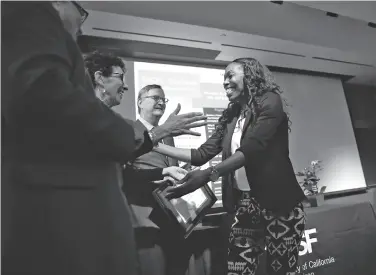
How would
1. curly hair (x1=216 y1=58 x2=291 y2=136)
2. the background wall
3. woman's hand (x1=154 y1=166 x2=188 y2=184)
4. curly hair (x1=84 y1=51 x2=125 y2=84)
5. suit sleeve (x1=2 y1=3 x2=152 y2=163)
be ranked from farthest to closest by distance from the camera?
the background wall → curly hair (x1=216 y1=58 x2=291 y2=136) → woman's hand (x1=154 y1=166 x2=188 y2=184) → curly hair (x1=84 y1=51 x2=125 y2=84) → suit sleeve (x1=2 y1=3 x2=152 y2=163)

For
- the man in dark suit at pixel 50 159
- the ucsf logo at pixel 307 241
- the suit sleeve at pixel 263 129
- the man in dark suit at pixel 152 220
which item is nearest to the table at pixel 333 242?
the ucsf logo at pixel 307 241

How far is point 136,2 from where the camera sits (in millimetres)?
902

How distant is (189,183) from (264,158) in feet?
0.84

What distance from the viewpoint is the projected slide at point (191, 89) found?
89 centimetres

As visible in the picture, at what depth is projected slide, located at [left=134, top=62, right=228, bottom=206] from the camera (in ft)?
2.92

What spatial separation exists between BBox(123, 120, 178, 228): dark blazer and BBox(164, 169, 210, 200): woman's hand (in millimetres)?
48

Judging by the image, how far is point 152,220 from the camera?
0.82 metres

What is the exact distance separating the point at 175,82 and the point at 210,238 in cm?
49

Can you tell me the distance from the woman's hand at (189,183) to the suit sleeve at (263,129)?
149 mm

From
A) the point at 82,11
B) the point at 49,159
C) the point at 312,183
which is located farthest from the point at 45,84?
the point at 312,183

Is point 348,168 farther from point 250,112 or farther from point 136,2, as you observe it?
point 136,2

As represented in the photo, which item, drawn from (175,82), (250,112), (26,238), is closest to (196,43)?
(175,82)

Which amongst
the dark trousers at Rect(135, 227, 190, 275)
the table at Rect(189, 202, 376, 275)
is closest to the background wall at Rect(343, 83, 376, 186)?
the table at Rect(189, 202, 376, 275)

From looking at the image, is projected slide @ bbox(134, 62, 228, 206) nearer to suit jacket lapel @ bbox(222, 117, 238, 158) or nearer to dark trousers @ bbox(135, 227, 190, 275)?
suit jacket lapel @ bbox(222, 117, 238, 158)
